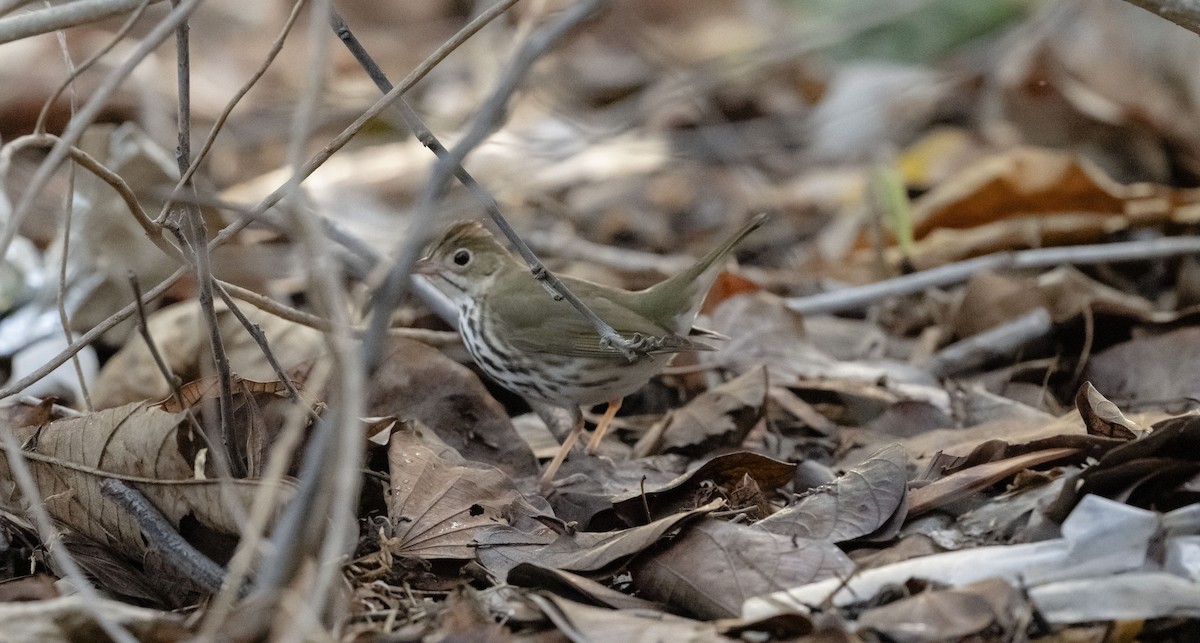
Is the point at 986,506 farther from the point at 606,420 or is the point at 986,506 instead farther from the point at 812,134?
the point at 812,134

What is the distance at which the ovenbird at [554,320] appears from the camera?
3.19 m

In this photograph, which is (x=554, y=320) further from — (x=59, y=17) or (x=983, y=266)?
(x=59, y=17)

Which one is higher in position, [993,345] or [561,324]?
[561,324]

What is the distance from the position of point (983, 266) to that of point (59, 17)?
2.99 meters

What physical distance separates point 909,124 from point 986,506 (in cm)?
501

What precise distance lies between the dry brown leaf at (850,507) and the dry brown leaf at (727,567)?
11 centimetres

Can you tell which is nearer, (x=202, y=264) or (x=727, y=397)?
(x=202, y=264)

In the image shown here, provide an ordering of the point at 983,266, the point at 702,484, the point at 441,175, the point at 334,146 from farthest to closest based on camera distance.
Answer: the point at 983,266 < the point at 702,484 < the point at 334,146 < the point at 441,175

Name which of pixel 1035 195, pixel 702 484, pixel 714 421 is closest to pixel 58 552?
pixel 702 484

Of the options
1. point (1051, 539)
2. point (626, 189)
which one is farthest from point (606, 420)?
point (626, 189)

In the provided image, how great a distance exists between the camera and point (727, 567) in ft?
6.42

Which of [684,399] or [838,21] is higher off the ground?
[838,21]

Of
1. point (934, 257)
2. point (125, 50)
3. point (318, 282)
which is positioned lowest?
point (934, 257)

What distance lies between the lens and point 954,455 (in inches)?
97.3
